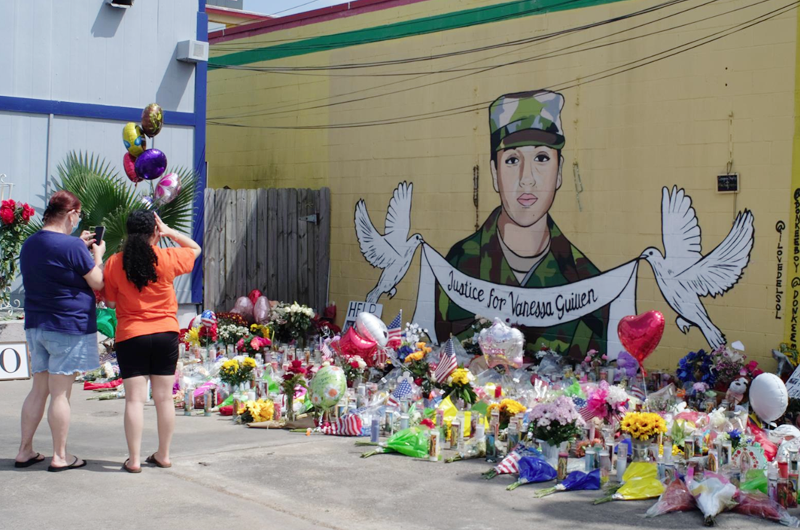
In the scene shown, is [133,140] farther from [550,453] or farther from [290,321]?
[550,453]

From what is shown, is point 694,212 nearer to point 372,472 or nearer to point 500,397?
point 500,397

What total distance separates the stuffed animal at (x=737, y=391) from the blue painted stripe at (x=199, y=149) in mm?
7008

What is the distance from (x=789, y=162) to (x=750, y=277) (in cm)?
110

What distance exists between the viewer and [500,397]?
26.7 feet

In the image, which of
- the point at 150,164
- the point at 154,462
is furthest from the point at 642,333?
the point at 150,164

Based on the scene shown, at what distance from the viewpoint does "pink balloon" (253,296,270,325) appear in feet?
39.4

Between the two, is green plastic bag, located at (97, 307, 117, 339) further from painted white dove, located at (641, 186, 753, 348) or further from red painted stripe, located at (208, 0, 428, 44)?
painted white dove, located at (641, 186, 753, 348)

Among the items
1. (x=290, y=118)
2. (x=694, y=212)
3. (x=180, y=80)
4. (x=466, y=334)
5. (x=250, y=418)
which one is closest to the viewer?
(x=250, y=418)

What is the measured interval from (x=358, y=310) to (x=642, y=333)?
509 cm

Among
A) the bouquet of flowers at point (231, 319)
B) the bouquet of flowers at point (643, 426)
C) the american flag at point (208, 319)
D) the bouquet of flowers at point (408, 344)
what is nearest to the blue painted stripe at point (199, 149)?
the bouquet of flowers at point (231, 319)

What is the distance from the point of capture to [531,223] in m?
10.7

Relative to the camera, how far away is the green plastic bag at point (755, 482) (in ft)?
18.6

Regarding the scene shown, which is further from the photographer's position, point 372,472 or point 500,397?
point 500,397

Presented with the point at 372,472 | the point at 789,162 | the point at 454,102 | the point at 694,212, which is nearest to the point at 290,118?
the point at 454,102
